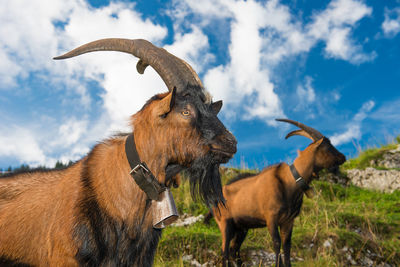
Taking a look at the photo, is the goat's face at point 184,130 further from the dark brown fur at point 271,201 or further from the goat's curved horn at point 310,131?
the goat's curved horn at point 310,131

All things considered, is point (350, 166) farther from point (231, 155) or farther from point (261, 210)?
point (231, 155)

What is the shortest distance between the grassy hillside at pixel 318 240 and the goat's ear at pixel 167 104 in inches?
143

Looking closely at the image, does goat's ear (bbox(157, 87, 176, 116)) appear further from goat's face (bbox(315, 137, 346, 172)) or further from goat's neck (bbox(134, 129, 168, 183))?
goat's face (bbox(315, 137, 346, 172))

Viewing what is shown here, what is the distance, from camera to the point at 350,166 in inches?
603

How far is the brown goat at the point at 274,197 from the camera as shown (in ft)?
21.3

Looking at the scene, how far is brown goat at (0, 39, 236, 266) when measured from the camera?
2.30 m

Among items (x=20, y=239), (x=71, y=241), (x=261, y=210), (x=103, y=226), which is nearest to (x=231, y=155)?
(x=103, y=226)

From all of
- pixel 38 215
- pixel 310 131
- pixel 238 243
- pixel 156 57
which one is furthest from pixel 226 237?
pixel 156 57

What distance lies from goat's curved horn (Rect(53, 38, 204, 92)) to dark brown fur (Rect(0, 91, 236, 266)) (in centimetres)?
21

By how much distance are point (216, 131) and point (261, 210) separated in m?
4.79

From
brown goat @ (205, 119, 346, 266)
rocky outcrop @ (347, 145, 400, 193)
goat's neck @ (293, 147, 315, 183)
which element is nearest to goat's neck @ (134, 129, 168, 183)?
brown goat @ (205, 119, 346, 266)

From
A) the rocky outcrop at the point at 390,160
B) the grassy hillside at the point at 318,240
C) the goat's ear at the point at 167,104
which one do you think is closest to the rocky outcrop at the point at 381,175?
the rocky outcrop at the point at 390,160

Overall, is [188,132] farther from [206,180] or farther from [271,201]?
[271,201]

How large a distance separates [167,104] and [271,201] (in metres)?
4.87
